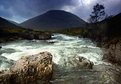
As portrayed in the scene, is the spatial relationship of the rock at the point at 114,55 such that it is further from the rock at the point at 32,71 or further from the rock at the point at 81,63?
the rock at the point at 32,71

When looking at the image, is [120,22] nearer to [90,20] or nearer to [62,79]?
[62,79]

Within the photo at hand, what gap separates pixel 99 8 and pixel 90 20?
11171mm

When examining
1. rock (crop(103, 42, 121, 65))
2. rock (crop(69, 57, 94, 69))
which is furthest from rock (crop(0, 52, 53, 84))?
rock (crop(103, 42, 121, 65))

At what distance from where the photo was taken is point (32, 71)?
1816 cm

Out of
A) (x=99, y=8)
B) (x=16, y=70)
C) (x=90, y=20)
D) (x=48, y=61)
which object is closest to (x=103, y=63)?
(x=48, y=61)

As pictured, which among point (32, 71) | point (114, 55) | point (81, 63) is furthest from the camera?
point (114, 55)

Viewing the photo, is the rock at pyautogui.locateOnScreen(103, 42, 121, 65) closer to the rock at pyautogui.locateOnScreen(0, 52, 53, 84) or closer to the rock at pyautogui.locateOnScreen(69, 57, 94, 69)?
the rock at pyautogui.locateOnScreen(69, 57, 94, 69)

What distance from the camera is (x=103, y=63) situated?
92.1ft

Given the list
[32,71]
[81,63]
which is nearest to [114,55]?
[81,63]

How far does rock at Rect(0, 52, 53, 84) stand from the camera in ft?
57.0

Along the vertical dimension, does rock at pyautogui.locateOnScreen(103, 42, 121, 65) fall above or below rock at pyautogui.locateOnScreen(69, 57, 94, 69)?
above

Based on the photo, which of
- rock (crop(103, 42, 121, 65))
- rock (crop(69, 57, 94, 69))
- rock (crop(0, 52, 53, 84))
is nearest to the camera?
rock (crop(0, 52, 53, 84))

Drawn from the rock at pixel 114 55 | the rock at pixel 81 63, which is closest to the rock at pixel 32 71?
the rock at pixel 81 63

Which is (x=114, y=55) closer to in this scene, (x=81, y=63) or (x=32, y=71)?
(x=81, y=63)
